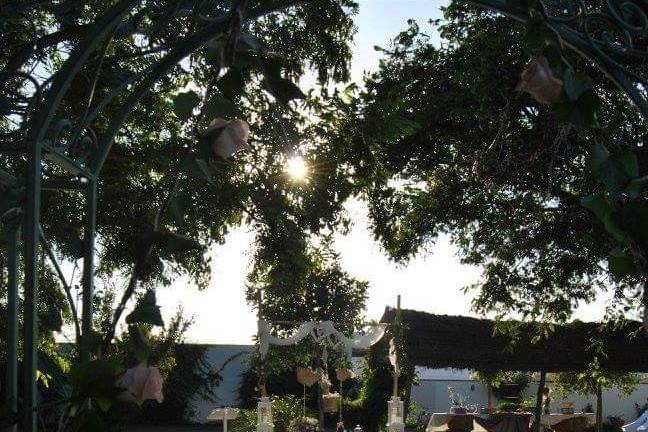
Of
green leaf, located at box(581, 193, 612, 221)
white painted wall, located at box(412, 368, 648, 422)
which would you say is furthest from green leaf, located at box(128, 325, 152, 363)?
white painted wall, located at box(412, 368, 648, 422)

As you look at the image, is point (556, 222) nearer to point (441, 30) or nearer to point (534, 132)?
point (534, 132)

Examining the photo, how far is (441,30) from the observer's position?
7766 mm

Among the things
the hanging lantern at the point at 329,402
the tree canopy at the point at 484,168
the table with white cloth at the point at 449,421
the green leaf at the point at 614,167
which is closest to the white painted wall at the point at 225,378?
the hanging lantern at the point at 329,402

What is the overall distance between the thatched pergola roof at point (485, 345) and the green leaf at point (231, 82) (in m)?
9.53

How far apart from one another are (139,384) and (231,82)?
14.2 inches

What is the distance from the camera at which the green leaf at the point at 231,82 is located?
2.99 ft

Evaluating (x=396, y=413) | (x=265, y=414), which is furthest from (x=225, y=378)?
(x=265, y=414)

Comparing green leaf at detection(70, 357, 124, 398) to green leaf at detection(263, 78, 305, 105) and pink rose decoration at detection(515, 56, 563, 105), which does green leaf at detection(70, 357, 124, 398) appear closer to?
green leaf at detection(263, 78, 305, 105)

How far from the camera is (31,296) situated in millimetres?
995

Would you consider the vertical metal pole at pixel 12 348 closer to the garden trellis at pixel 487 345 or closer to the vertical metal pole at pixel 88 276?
the vertical metal pole at pixel 88 276

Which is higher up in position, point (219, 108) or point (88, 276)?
point (219, 108)

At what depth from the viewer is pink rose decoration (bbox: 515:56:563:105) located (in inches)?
34.6

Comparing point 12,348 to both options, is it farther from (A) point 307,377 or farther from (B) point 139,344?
(A) point 307,377

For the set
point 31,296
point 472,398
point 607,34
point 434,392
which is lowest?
point 472,398
